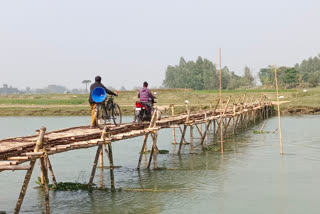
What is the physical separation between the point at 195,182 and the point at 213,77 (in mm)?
81811

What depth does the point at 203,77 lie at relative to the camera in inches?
3812

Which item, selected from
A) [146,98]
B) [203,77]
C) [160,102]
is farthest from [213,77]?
[146,98]

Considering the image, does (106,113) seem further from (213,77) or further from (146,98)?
(213,77)

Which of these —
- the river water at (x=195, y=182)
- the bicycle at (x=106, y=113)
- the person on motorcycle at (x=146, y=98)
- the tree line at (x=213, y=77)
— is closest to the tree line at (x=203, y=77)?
the tree line at (x=213, y=77)

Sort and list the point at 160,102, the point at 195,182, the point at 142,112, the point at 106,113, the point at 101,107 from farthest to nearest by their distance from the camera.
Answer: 1. the point at 160,102
2. the point at 142,112
3. the point at 195,182
4. the point at 106,113
5. the point at 101,107

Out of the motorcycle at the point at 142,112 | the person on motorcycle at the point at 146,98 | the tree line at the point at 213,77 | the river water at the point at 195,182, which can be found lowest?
the river water at the point at 195,182

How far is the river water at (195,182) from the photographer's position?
11.1 m

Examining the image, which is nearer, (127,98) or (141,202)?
(141,202)

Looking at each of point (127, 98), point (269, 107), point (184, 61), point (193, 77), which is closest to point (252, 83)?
point (193, 77)

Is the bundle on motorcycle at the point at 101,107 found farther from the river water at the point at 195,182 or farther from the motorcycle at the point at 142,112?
the river water at the point at 195,182

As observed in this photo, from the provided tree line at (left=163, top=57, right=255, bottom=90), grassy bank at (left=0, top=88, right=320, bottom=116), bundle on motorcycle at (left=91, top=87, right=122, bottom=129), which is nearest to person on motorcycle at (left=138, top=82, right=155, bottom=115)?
bundle on motorcycle at (left=91, top=87, right=122, bottom=129)

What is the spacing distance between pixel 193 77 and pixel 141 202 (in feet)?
292

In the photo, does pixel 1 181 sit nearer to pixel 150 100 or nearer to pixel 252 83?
pixel 150 100

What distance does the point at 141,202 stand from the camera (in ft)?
37.2
